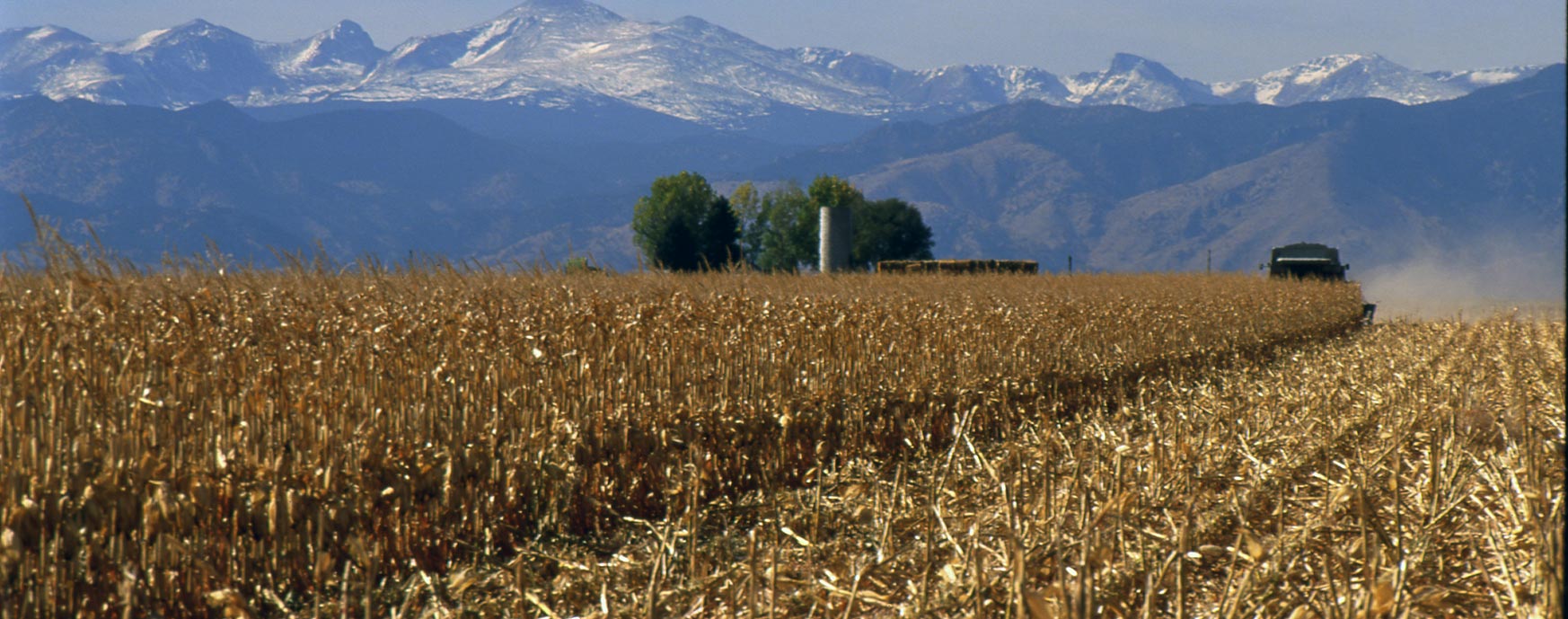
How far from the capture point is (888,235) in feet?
311

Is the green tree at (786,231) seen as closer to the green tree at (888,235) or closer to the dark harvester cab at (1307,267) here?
the green tree at (888,235)

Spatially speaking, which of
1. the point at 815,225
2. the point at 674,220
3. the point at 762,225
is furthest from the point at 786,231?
the point at 674,220

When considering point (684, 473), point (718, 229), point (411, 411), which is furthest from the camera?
point (718, 229)

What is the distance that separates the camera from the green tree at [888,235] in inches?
3735

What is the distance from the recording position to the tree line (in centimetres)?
8512

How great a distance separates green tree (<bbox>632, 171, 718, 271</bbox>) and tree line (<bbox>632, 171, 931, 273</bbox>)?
0.06 meters

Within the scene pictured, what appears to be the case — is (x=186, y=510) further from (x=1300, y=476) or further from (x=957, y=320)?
(x=957, y=320)

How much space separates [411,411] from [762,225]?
119 metres

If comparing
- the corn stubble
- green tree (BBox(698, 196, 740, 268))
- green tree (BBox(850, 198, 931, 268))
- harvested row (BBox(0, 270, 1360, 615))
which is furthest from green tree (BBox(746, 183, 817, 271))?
the corn stubble

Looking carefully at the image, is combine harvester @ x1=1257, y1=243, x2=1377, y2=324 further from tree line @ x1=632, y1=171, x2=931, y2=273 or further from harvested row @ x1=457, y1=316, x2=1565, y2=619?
tree line @ x1=632, y1=171, x2=931, y2=273

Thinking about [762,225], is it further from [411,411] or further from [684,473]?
[411,411]

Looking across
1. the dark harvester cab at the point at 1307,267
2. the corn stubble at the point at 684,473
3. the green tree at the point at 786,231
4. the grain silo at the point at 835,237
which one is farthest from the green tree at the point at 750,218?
the corn stubble at the point at 684,473

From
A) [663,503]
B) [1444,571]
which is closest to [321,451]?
[663,503]

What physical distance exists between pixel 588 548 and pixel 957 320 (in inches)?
278
